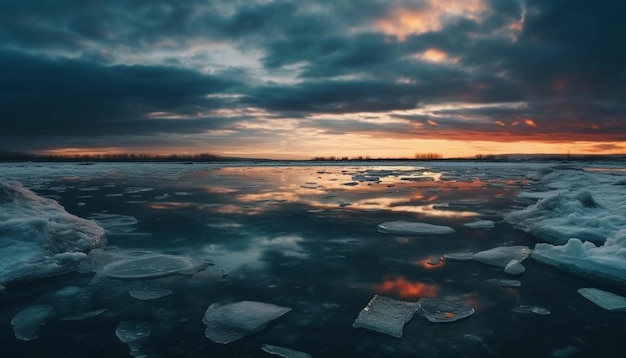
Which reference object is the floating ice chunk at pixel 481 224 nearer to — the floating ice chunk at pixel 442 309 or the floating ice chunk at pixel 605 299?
the floating ice chunk at pixel 605 299

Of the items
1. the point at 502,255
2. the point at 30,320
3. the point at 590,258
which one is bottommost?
the point at 30,320

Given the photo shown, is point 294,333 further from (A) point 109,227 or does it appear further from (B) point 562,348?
(A) point 109,227

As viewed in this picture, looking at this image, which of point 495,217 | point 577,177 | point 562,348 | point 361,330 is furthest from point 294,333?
point 577,177

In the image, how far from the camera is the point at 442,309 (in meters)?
4.04

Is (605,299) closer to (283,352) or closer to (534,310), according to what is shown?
(534,310)

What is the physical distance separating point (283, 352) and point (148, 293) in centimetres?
216

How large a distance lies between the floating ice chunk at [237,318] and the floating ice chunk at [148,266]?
4.70 ft

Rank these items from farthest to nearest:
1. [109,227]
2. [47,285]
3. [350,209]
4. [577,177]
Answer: [577,177], [350,209], [109,227], [47,285]

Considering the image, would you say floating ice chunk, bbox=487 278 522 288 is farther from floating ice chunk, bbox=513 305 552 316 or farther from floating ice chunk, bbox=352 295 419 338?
floating ice chunk, bbox=352 295 419 338

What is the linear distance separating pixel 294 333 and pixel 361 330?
621 mm

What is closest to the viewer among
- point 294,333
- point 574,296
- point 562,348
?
point 562,348

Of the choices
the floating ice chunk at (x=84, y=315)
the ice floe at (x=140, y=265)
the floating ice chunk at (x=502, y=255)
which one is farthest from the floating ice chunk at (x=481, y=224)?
the floating ice chunk at (x=84, y=315)

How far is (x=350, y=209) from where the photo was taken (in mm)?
11695

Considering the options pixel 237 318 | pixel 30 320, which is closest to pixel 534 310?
pixel 237 318
